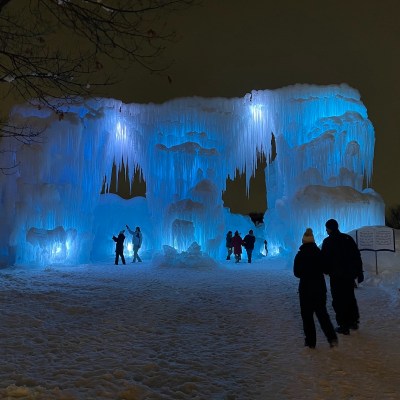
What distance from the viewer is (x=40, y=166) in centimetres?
1872

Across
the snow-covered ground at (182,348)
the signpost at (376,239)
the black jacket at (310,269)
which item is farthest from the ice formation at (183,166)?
the black jacket at (310,269)

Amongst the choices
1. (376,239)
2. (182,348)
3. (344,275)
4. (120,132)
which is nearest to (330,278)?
(344,275)

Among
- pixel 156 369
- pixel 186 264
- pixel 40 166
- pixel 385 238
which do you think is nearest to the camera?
pixel 156 369

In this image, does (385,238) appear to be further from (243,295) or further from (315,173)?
(315,173)

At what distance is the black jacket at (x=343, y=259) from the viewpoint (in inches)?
231

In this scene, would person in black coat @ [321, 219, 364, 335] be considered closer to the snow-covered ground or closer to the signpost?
the snow-covered ground

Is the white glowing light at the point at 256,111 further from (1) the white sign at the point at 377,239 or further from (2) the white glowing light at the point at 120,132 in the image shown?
(1) the white sign at the point at 377,239

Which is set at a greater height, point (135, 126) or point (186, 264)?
point (135, 126)

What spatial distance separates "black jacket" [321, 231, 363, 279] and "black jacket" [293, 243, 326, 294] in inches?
20.9

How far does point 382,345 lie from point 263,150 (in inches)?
735

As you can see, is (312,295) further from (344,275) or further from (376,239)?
(376,239)

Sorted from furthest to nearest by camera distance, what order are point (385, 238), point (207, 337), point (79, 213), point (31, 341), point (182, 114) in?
point (182, 114), point (79, 213), point (385, 238), point (207, 337), point (31, 341)

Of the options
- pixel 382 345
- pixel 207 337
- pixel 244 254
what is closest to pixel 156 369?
pixel 207 337

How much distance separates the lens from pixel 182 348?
507 centimetres
